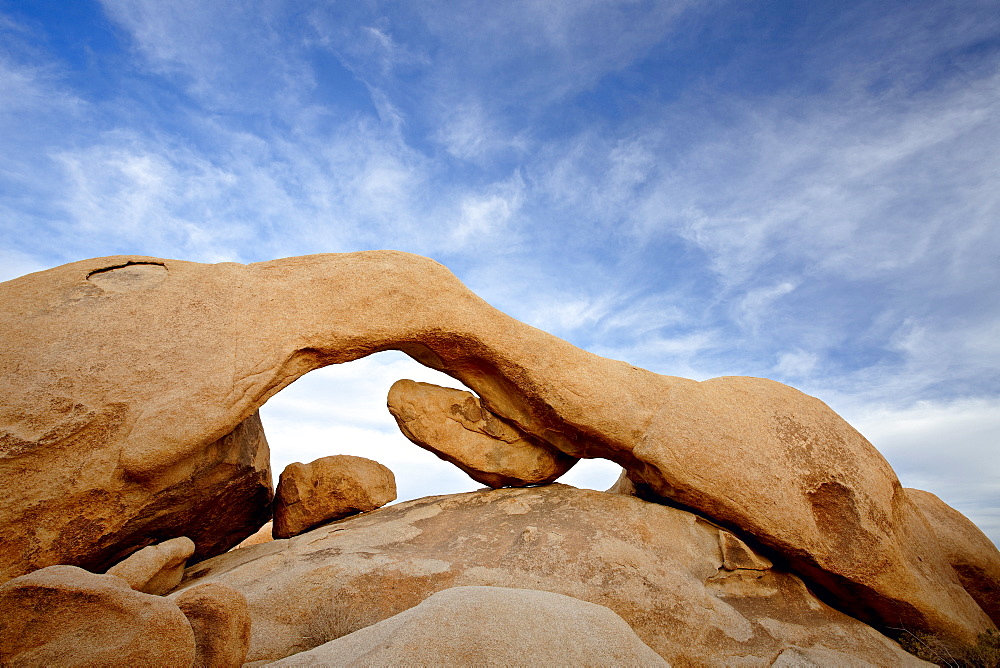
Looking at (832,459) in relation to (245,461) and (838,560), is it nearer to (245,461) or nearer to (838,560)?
(838,560)

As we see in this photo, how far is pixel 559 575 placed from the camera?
233 inches

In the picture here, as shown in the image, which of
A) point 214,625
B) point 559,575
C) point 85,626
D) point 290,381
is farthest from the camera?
point 290,381

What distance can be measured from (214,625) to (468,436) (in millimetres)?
4079

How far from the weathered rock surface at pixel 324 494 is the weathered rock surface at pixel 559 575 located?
0.39m

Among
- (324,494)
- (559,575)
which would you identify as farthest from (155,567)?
(559,575)

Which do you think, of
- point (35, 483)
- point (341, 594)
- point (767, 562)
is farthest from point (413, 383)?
point (767, 562)

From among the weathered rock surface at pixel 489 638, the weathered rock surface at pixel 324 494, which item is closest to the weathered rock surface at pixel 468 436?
the weathered rock surface at pixel 324 494

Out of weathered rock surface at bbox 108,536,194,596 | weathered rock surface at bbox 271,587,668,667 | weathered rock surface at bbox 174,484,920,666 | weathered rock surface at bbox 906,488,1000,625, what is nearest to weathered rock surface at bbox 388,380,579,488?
weathered rock surface at bbox 174,484,920,666

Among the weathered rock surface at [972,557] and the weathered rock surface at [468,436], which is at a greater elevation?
the weathered rock surface at [468,436]

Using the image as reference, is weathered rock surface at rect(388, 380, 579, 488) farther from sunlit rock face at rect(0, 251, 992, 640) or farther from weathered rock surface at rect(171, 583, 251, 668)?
weathered rock surface at rect(171, 583, 251, 668)

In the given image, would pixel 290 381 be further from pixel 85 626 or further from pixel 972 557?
pixel 972 557

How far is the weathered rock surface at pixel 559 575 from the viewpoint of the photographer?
5.43 m

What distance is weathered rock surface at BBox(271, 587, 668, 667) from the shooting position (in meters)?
3.54

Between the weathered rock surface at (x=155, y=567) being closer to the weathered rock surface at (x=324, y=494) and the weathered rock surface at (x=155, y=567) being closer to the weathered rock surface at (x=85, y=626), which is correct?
the weathered rock surface at (x=85, y=626)
